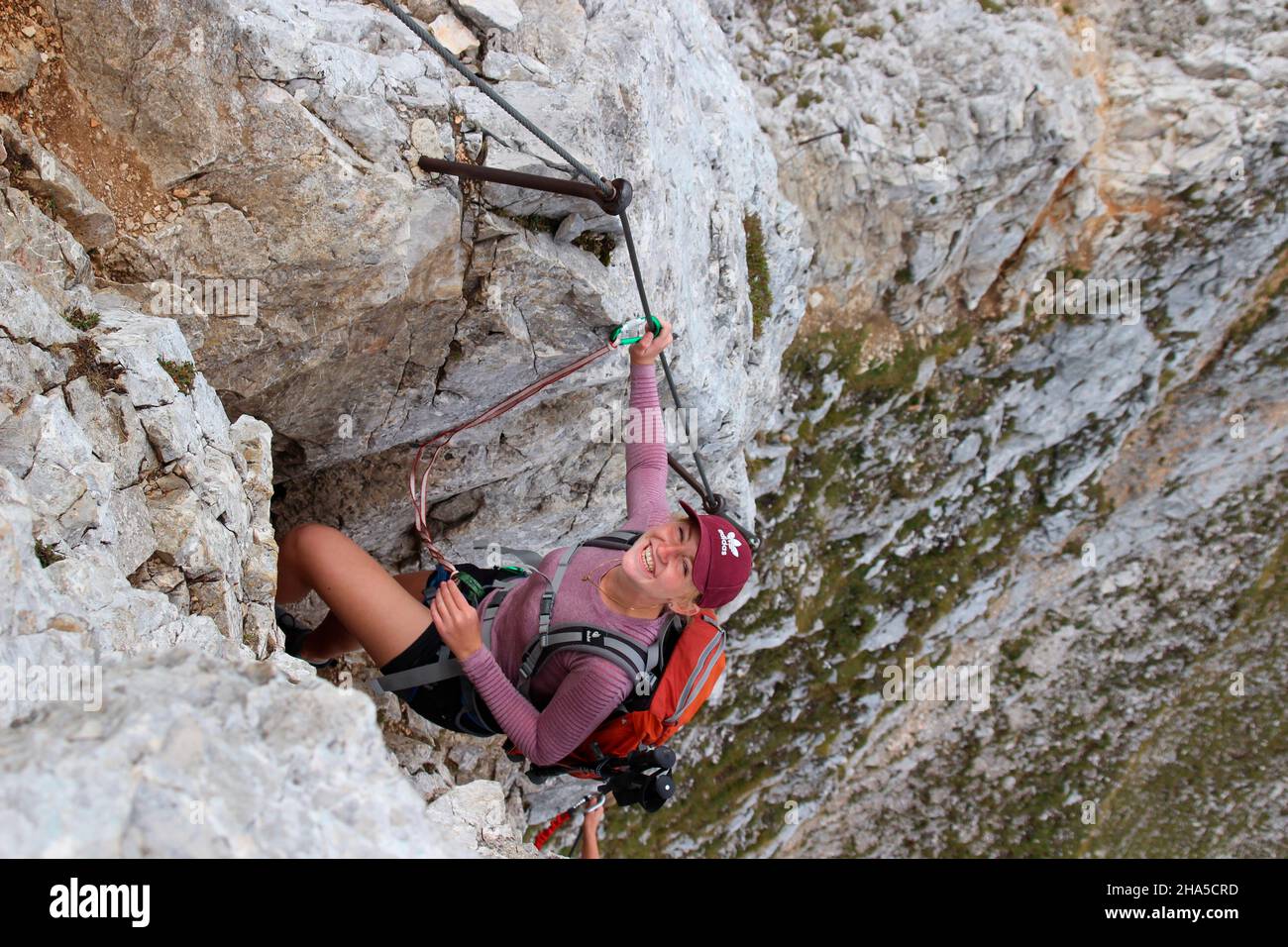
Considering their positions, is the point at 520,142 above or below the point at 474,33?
below

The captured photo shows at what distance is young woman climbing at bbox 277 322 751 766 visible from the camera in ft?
18.7

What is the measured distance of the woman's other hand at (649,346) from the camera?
7.60 meters

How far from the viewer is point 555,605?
19.9 ft

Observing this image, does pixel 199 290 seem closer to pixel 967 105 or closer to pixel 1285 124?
pixel 967 105

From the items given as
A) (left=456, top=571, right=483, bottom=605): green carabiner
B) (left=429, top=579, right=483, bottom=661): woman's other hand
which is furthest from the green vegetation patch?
(left=429, top=579, right=483, bottom=661): woman's other hand

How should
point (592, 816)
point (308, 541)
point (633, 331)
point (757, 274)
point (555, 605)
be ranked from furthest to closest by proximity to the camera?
point (757, 274) < point (592, 816) < point (633, 331) < point (308, 541) < point (555, 605)

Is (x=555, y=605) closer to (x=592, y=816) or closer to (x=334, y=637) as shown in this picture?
(x=592, y=816)

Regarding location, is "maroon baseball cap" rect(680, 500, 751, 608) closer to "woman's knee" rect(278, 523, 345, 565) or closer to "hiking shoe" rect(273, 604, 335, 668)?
"woman's knee" rect(278, 523, 345, 565)

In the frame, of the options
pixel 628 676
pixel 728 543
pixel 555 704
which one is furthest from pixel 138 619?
pixel 728 543

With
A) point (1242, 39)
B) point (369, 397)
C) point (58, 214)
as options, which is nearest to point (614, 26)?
point (369, 397)

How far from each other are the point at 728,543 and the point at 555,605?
1.43 m

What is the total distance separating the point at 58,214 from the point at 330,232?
1739 mm

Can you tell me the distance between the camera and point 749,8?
591 inches

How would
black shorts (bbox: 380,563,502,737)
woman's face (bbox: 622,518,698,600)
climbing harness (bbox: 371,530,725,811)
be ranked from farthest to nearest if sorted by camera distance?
1. black shorts (bbox: 380,563,502,737)
2. climbing harness (bbox: 371,530,725,811)
3. woman's face (bbox: 622,518,698,600)
